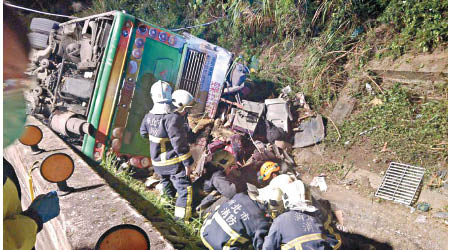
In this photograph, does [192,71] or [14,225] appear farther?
[192,71]

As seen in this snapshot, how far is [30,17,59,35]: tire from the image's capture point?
5.48 m

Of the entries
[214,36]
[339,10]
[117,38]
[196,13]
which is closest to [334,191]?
[339,10]

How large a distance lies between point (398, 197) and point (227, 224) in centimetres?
182

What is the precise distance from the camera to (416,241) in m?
2.37

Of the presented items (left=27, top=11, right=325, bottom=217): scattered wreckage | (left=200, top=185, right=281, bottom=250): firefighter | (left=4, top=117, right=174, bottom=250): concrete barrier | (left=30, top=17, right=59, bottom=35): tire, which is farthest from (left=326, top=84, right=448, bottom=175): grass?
(left=30, top=17, right=59, bottom=35): tire

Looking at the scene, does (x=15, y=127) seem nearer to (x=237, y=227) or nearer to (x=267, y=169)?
A: (x=237, y=227)

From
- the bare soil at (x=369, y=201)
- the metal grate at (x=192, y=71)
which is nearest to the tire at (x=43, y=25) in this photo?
the metal grate at (x=192, y=71)

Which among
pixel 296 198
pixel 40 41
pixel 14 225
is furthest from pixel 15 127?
pixel 40 41

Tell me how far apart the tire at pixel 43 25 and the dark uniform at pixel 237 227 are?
5.36 metres

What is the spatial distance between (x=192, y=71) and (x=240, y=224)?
8.57 ft

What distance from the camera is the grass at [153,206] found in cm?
240

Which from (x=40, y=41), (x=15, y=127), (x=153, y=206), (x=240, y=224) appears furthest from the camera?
(x=40, y=41)

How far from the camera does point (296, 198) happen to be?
80.5 inches

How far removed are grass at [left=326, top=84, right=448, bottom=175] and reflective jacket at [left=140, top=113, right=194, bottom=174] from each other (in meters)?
1.93
